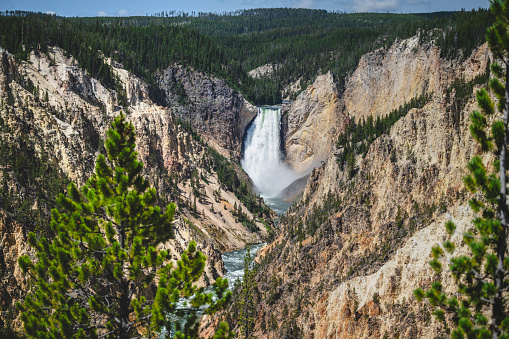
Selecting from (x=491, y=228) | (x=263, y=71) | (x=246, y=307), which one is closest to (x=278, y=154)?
(x=263, y=71)

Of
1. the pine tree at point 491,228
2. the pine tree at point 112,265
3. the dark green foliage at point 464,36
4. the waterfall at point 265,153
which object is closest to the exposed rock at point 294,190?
the waterfall at point 265,153

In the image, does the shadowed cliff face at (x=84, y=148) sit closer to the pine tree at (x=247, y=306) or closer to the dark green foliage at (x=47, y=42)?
the dark green foliage at (x=47, y=42)

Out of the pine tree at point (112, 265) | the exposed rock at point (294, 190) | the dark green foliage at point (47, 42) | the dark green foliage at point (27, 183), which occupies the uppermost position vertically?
the dark green foliage at point (47, 42)

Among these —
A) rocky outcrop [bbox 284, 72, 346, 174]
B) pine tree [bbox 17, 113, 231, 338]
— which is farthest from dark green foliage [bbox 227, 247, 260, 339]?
rocky outcrop [bbox 284, 72, 346, 174]

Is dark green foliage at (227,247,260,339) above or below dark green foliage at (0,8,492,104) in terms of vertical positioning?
below

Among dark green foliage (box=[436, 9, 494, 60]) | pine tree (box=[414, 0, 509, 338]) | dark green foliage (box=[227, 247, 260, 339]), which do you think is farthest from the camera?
dark green foliage (box=[436, 9, 494, 60])

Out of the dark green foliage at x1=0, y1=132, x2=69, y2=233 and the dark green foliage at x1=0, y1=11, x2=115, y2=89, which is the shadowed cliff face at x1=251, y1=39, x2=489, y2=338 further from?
the dark green foliage at x1=0, y1=11, x2=115, y2=89

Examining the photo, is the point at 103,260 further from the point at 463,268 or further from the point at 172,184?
the point at 172,184
